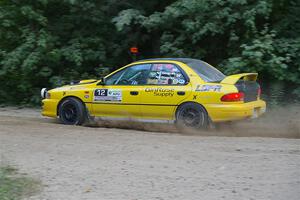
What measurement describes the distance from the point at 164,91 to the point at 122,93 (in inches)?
38.0

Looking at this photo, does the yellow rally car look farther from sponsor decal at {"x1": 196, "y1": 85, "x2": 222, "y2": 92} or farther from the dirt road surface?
the dirt road surface

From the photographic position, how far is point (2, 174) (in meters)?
6.73

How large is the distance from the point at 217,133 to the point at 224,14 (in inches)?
165

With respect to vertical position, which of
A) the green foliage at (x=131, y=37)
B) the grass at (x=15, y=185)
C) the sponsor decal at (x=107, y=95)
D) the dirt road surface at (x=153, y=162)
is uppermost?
the green foliage at (x=131, y=37)

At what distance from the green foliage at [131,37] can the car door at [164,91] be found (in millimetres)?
2960

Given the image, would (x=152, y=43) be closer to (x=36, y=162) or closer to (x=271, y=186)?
(x=36, y=162)

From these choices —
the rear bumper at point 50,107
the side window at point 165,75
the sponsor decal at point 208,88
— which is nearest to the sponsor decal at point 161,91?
the side window at point 165,75

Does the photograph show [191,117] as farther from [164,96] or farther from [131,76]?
[131,76]

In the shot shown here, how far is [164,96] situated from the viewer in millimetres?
10406

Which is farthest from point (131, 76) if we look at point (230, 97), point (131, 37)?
point (131, 37)

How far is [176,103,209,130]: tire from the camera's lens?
10086mm

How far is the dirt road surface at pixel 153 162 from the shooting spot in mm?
6195

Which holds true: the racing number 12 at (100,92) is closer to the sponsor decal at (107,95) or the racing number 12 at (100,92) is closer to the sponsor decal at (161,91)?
the sponsor decal at (107,95)

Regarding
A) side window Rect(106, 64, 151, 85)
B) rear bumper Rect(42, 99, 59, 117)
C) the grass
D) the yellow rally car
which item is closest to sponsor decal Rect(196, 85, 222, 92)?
the yellow rally car
